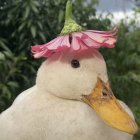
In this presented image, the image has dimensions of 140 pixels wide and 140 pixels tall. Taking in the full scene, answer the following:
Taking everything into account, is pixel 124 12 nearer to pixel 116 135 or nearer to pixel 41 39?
pixel 41 39

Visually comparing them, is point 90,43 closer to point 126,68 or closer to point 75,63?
point 75,63

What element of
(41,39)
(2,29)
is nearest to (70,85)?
(41,39)

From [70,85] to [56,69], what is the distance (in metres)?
0.07

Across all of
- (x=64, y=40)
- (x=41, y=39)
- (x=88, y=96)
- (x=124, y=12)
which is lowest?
(x=124, y=12)

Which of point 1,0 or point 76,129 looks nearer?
point 76,129

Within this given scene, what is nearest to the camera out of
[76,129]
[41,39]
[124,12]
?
[76,129]

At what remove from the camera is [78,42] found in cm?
149

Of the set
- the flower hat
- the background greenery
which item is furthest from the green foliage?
the flower hat

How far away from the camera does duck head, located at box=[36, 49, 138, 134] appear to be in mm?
1505

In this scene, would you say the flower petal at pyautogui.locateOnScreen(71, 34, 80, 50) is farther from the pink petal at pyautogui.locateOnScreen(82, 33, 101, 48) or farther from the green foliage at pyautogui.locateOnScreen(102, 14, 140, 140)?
the green foliage at pyautogui.locateOnScreen(102, 14, 140, 140)

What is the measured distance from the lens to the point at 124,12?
12.8 feet

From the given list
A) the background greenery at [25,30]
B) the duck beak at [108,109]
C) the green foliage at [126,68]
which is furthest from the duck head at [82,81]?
the green foliage at [126,68]

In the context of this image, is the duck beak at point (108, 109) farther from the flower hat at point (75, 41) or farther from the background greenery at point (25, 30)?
the background greenery at point (25, 30)

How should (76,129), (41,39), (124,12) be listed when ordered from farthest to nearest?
(124,12)
(41,39)
(76,129)
